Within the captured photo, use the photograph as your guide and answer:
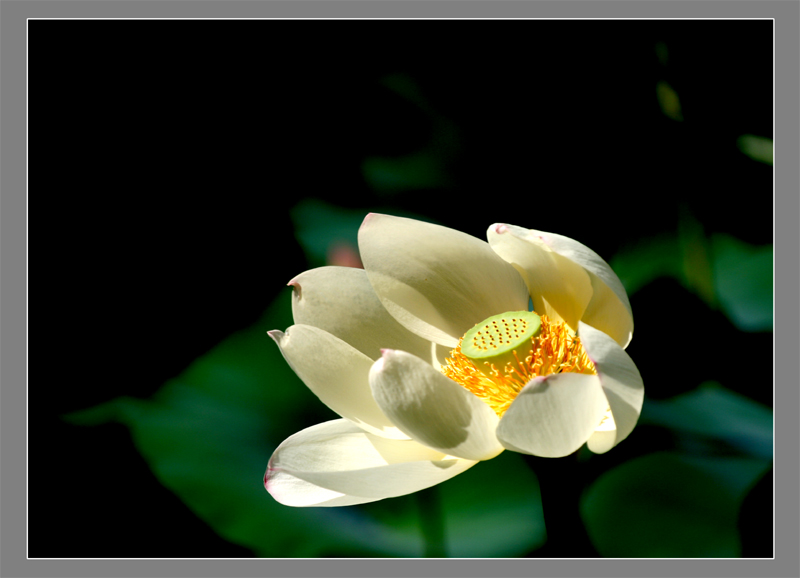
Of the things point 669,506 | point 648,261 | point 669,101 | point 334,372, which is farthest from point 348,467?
point 669,101

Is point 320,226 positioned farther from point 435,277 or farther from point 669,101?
point 669,101

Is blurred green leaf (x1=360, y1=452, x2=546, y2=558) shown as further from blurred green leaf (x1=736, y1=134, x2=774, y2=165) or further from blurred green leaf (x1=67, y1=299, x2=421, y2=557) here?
blurred green leaf (x1=736, y1=134, x2=774, y2=165)

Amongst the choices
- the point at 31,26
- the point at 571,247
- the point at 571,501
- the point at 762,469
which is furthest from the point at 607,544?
the point at 31,26

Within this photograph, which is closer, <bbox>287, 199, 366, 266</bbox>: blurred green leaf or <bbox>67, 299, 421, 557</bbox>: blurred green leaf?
<bbox>67, 299, 421, 557</bbox>: blurred green leaf

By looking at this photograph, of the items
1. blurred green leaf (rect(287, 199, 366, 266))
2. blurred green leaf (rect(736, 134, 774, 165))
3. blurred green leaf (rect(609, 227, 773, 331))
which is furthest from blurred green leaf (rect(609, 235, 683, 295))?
blurred green leaf (rect(287, 199, 366, 266))

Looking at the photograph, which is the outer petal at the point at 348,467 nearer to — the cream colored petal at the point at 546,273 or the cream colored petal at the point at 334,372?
the cream colored petal at the point at 334,372

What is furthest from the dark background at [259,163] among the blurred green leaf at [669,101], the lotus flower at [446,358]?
the lotus flower at [446,358]

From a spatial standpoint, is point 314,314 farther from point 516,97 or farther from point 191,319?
point 516,97
